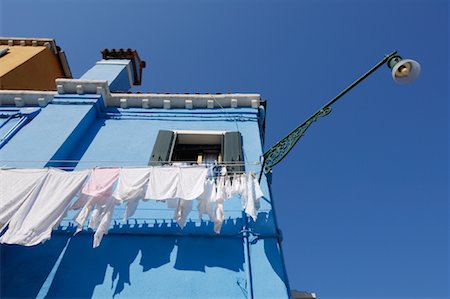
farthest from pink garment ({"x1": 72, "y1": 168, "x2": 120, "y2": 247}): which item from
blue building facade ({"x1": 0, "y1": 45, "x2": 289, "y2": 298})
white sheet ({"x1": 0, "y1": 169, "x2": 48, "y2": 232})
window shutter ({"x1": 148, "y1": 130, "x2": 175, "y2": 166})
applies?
window shutter ({"x1": 148, "y1": 130, "x2": 175, "y2": 166})

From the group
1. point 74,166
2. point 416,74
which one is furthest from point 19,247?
point 416,74

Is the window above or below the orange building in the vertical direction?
below

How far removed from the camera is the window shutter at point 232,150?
5793mm

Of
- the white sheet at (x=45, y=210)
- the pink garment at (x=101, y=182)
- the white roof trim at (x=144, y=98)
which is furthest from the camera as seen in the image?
the white roof trim at (x=144, y=98)

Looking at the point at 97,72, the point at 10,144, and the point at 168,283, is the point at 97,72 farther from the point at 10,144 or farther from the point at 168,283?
the point at 168,283

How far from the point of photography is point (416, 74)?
163 inches

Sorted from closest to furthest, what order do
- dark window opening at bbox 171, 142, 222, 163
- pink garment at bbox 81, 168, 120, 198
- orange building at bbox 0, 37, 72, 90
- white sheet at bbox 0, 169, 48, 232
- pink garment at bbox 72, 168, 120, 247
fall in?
white sheet at bbox 0, 169, 48, 232, pink garment at bbox 72, 168, 120, 247, pink garment at bbox 81, 168, 120, 198, dark window opening at bbox 171, 142, 222, 163, orange building at bbox 0, 37, 72, 90

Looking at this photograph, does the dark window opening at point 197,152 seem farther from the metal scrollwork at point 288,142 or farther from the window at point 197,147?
the metal scrollwork at point 288,142

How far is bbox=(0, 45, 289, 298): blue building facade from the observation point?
4.12 m

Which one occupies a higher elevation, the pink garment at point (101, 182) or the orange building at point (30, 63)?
the orange building at point (30, 63)

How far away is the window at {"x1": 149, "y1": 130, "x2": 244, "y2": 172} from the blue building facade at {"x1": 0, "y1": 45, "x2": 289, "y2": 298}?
30mm

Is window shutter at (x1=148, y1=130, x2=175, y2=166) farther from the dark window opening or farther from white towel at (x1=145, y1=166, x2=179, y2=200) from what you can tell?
white towel at (x1=145, y1=166, x2=179, y2=200)

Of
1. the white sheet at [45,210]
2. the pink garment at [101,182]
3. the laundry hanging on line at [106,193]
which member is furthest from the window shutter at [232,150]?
the white sheet at [45,210]

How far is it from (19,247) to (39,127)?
3128 millimetres
